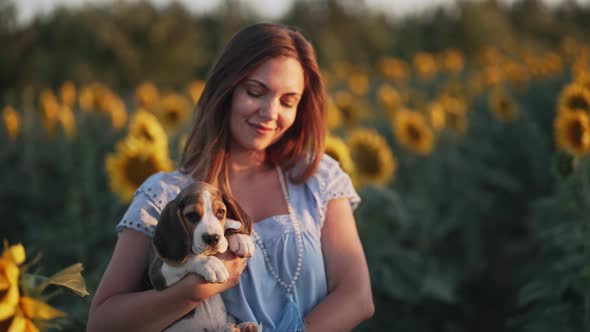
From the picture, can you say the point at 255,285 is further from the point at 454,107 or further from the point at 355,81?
the point at 355,81

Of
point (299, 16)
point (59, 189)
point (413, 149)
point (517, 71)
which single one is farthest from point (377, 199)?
point (299, 16)

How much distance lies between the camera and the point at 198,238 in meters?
1.75

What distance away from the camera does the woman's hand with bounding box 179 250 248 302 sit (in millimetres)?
1898

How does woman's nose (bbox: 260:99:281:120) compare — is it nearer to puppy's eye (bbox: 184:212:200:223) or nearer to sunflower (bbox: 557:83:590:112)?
puppy's eye (bbox: 184:212:200:223)

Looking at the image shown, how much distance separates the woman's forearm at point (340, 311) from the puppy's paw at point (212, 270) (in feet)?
1.97

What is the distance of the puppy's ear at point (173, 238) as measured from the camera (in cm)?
180

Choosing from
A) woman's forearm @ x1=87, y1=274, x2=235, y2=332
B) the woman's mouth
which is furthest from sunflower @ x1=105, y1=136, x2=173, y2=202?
woman's forearm @ x1=87, y1=274, x2=235, y2=332

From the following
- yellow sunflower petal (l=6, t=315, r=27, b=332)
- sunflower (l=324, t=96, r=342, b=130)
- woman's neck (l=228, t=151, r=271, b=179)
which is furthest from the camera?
sunflower (l=324, t=96, r=342, b=130)

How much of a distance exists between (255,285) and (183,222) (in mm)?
610

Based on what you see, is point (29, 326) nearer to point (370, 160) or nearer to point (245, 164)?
point (245, 164)

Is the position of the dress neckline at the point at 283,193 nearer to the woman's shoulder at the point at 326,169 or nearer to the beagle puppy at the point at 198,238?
the woman's shoulder at the point at 326,169

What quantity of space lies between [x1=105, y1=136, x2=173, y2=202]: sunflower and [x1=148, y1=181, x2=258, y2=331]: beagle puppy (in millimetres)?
1731

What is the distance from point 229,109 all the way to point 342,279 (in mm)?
824

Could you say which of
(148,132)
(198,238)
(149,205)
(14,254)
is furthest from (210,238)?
(148,132)
